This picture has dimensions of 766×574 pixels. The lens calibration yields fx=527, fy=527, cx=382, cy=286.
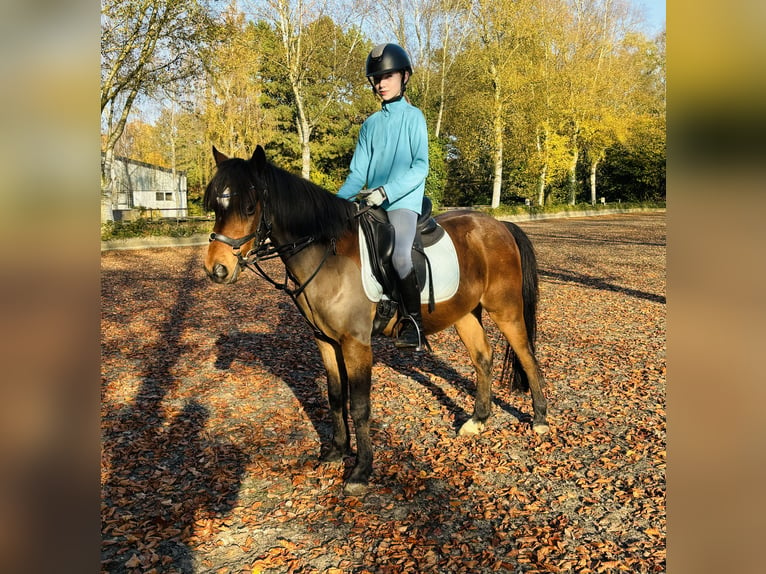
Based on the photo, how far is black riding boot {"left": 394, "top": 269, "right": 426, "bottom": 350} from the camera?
169 inches

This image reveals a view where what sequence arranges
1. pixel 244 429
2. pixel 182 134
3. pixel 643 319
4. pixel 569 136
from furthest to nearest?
pixel 182 134 < pixel 569 136 < pixel 643 319 < pixel 244 429

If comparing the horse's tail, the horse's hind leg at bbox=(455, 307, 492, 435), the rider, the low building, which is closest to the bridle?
the rider

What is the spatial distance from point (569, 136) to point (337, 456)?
42354 millimetres

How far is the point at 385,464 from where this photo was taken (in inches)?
177

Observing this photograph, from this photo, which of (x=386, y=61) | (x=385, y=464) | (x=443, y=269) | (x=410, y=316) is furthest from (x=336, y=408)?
(x=386, y=61)

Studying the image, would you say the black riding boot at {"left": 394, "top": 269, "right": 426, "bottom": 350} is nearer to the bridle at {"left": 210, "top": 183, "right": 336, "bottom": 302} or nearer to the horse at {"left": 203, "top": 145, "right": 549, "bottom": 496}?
the horse at {"left": 203, "top": 145, "right": 549, "bottom": 496}

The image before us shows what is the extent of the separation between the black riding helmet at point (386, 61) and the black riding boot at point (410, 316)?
1593 mm

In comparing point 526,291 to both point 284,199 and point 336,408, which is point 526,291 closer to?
point 336,408

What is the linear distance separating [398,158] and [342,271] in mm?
1032

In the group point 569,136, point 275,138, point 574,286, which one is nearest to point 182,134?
point 275,138

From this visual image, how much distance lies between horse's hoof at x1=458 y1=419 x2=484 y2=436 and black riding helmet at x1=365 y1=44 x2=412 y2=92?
328cm
